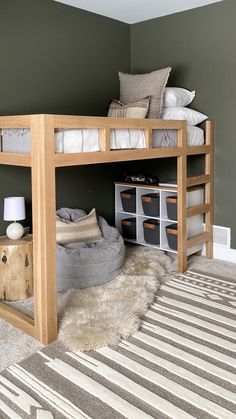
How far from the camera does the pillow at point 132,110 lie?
2891 millimetres

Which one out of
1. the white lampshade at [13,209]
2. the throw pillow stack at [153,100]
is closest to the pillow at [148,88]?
the throw pillow stack at [153,100]

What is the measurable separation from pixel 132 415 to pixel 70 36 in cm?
284

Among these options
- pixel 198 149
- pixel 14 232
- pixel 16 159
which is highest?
pixel 198 149

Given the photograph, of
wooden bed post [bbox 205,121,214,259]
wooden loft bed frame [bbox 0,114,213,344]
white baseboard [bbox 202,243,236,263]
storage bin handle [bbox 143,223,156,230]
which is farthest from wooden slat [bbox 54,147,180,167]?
white baseboard [bbox 202,243,236,263]

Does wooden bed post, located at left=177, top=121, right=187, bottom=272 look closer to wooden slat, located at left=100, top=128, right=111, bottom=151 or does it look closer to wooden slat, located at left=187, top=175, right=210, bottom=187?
wooden slat, located at left=187, top=175, right=210, bottom=187

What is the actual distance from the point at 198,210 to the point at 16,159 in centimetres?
164

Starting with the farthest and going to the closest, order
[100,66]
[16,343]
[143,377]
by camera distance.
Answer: [100,66] → [16,343] → [143,377]

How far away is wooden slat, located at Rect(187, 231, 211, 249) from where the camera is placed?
3.11 metres

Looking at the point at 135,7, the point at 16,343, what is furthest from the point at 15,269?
the point at 135,7

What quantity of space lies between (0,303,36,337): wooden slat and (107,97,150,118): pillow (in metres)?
1.57

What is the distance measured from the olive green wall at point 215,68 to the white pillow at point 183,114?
18cm

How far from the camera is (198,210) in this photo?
125 inches

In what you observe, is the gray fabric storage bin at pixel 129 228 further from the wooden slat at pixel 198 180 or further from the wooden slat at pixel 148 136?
the wooden slat at pixel 148 136

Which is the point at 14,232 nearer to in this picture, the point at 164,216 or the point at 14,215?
the point at 14,215
